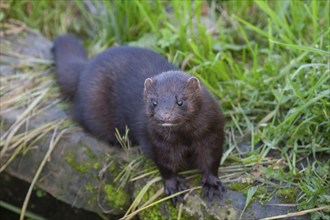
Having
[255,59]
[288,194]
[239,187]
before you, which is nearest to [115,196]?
[239,187]

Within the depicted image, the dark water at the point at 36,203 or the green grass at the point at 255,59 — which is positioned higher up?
the green grass at the point at 255,59

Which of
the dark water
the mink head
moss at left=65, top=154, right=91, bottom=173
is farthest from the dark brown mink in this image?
the dark water

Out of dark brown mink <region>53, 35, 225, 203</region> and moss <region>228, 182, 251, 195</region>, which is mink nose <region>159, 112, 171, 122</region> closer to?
dark brown mink <region>53, 35, 225, 203</region>

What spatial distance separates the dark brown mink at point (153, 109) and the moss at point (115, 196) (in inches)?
13.7

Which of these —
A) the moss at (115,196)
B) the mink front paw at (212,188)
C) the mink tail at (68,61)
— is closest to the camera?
the mink front paw at (212,188)

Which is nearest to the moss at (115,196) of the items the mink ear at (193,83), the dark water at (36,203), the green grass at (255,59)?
the dark water at (36,203)

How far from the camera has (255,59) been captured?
4285mm

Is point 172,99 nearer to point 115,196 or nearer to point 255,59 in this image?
point 115,196

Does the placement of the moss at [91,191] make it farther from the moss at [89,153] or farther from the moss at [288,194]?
the moss at [288,194]

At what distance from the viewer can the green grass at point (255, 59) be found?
377 cm

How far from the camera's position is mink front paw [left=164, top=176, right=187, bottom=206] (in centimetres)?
366

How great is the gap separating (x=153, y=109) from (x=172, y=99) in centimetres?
14

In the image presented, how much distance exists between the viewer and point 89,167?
4176 mm

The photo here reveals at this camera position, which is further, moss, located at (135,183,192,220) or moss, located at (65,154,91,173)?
moss, located at (65,154,91,173)
